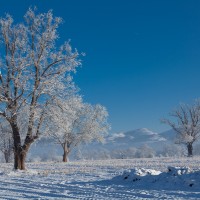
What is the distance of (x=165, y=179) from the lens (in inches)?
597

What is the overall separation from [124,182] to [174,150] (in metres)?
104

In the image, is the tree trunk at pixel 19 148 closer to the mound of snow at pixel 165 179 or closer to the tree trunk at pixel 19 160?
the tree trunk at pixel 19 160

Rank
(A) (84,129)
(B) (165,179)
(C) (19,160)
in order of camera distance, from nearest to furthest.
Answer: (B) (165,179)
(C) (19,160)
(A) (84,129)

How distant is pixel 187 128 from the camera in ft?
216

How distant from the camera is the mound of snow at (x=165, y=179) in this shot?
14109 millimetres

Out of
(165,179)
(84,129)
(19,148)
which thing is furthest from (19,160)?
→ (84,129)

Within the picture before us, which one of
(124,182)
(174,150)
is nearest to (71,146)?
(124,182)

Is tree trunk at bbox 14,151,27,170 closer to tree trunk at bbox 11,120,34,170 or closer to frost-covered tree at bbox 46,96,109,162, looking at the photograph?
tree trunk at bbox 11,120,34,170

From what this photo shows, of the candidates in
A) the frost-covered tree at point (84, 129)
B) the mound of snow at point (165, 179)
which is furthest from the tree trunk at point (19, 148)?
the frost-covered tree at point (84, 129)

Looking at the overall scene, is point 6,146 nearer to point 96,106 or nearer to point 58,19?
point 96,106

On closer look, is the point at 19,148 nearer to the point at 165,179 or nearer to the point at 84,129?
the point at 165,179

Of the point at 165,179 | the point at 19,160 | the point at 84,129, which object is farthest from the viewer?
the point at 84,129

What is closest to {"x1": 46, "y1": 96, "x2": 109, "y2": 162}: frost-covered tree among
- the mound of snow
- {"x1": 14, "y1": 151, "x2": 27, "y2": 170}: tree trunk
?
{"x1": 14, "y1": 151, "x2": 27, "y2": 170}: tree trunk

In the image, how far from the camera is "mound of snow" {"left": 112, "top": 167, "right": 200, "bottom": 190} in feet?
46.3
